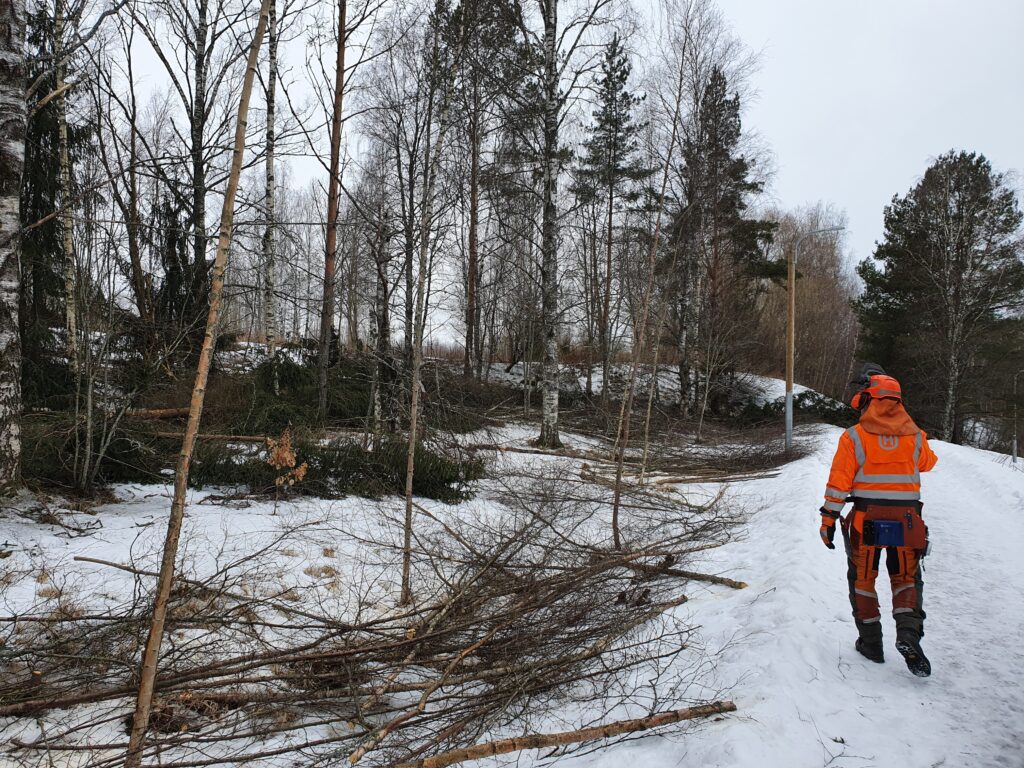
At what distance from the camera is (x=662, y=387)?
2762 cm

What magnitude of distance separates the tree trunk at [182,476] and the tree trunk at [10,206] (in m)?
4.57

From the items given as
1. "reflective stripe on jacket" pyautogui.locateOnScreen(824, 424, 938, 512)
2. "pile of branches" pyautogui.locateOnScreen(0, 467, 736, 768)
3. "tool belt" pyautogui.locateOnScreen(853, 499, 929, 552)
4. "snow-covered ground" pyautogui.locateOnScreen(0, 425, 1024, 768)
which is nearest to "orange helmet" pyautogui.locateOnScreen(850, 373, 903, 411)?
"reflective stripe on jacket" pyautogui.locateOnScreen(824, 424, 938, 512)

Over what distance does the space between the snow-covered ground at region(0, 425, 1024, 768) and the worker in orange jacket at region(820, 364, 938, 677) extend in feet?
0.99

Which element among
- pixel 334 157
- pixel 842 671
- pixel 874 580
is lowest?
pixel 842 671

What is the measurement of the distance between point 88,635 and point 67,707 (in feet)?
2.02

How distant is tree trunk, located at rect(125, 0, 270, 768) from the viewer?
204 centimetres

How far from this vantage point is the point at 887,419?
134 inches

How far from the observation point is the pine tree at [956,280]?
21.0 m

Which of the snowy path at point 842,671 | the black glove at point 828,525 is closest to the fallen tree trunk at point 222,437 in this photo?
the snowy path at point 842,671

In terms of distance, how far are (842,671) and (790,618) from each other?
0.61m

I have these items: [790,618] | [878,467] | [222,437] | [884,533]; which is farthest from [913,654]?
[222,437]

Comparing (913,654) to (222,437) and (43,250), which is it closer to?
(222,437)

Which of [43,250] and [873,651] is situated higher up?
[43,250]

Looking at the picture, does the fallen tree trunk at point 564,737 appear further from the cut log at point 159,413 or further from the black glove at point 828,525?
the cut log at point 159,413
